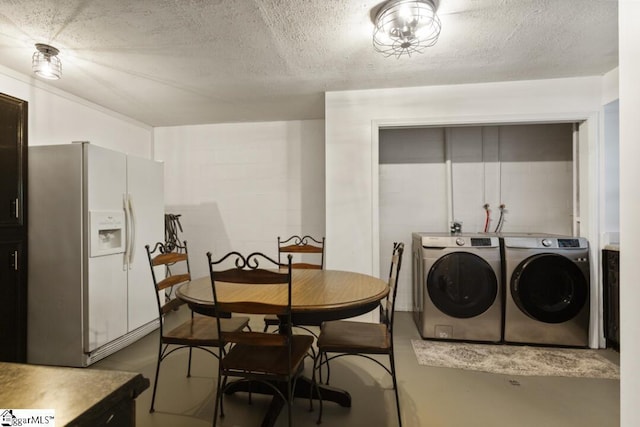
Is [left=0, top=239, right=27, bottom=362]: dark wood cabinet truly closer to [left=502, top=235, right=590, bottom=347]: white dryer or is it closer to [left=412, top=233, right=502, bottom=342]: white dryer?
[left=412, top=233, right=502, bottom=342]: white dryer

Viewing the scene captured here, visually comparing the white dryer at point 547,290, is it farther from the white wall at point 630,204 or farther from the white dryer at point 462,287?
the white wall at point 630,204

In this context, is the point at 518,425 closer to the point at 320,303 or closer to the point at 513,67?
the point at 320,303

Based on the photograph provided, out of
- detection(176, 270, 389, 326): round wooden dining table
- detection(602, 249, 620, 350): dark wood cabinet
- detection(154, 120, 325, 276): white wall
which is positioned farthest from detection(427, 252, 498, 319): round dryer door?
detection(154, 120, 325, 276): white wall

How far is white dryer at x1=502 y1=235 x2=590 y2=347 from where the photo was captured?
286 centimetres

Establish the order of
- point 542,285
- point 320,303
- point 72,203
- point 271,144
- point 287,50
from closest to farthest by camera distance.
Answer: point 320,303 → point 287,50 → point 72,203 → point 542,285 → point 271,144

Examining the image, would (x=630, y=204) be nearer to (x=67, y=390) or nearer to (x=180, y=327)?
(x=67, y=390)

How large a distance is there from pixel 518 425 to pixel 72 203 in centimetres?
353

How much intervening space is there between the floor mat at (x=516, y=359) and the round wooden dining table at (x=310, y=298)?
1080 millimetres

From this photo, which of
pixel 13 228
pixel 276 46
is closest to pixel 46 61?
pixel 13 228

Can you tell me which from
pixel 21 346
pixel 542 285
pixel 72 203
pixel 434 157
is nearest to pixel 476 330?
pixel 542 285

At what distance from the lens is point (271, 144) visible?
4.18 m

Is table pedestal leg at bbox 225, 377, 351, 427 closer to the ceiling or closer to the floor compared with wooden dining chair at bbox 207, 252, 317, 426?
closer to the floor

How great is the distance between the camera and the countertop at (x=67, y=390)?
0.56m

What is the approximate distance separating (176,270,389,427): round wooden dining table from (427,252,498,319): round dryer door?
113 centimetres
